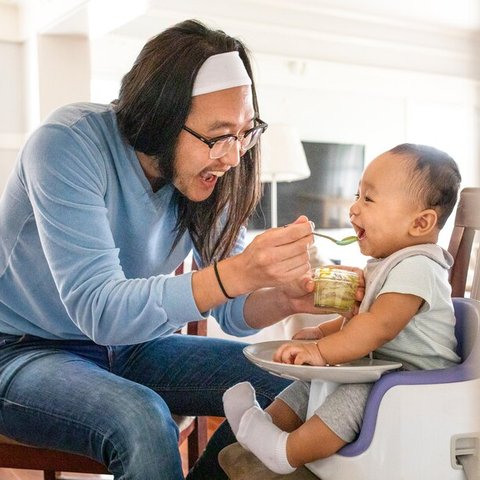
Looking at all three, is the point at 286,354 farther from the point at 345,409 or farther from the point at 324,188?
the point at 324,188

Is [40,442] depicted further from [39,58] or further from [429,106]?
[429,106]

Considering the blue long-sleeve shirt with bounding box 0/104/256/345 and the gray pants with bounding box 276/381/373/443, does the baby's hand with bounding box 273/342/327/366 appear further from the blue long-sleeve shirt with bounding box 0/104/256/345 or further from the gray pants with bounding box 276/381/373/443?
the blue long-sleeve shirt with bounding box 0/104/256/345

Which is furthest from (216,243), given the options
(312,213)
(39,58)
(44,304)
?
(312,213)

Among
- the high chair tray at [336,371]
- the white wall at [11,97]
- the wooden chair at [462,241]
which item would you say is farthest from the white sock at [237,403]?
the white wall at [11,97]

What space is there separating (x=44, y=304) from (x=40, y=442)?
256 millimetres

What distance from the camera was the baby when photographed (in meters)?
1.06

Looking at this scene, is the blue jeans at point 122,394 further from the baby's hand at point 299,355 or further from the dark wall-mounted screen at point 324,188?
the dark wall-mounted screen at point 324,188

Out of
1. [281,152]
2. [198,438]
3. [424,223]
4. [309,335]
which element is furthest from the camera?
[281,152]

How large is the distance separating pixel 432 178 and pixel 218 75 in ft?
1.40

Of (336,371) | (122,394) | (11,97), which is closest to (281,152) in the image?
(11,97)

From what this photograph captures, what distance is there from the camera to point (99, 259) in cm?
123

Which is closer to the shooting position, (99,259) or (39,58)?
(99,259)

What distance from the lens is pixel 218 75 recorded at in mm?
1333

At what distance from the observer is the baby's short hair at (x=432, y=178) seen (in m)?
1.18
